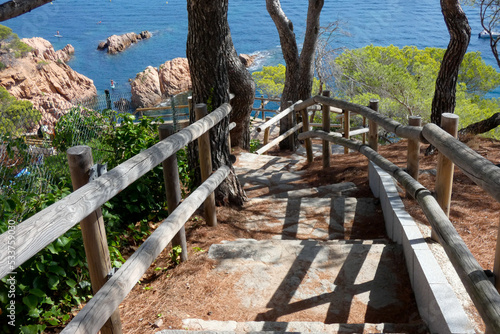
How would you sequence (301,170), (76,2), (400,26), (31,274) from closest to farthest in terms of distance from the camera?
(31,274) → (301,170) → (400,26) → (76,2)

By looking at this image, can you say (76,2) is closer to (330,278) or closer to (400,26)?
(400,26)

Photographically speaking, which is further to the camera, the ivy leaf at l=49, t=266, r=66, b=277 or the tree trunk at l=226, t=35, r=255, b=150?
the tree trunk at l=226, t=35, r=255, b=150

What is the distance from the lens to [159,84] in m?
46.4


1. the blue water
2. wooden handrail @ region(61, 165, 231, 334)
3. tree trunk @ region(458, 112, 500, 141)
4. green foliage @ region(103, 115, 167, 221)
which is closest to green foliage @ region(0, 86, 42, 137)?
green foliage @ region(103, 115, 167, 221)

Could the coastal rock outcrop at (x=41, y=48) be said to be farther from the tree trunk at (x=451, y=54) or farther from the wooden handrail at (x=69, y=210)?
the wooden handrail at (x=69, y=210)

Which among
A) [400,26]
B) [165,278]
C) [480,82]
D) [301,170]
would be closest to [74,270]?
[165,278]

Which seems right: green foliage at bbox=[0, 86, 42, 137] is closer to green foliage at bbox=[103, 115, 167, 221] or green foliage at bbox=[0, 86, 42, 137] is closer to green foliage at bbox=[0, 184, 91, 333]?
green foliage at bbox=[103, 115, 167, 221]

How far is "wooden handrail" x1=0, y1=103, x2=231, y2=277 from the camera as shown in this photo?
4.75 ft

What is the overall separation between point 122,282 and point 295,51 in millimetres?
9582

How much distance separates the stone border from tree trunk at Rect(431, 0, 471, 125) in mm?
3856

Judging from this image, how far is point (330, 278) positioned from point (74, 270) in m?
1.89

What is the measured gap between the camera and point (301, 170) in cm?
778

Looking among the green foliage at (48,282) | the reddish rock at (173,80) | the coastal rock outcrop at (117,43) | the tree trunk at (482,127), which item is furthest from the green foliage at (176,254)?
the coastal rock outcrop at (117,43)

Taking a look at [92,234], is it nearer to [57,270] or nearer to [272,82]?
[57,270]
